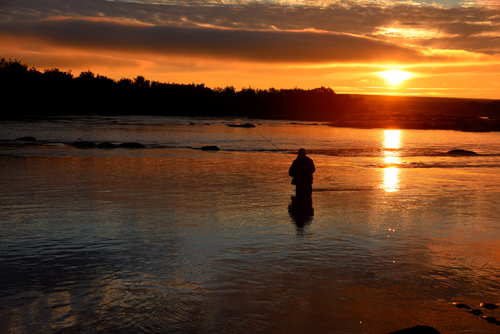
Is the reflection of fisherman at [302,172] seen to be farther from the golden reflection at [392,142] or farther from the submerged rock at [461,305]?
the golden reflection at [392,142]

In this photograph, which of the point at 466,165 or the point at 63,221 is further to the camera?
the point at 466,165

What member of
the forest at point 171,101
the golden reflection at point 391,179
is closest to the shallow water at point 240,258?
the golden reflection at point 391,179

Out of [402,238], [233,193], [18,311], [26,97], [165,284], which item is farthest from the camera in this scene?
[26,97]

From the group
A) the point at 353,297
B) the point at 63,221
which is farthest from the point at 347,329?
the point at 63,221

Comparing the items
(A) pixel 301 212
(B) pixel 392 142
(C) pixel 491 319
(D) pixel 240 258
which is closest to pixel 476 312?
(C) pixel 491 319

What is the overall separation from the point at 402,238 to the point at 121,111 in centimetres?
14099

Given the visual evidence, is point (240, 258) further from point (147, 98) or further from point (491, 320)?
point (147, 98)

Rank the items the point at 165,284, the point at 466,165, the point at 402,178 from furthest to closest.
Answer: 1. the point at 466,165
2. the point at 402,178
3. the point at 165,284

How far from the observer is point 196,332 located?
199 inches

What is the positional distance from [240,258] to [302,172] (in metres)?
5.79

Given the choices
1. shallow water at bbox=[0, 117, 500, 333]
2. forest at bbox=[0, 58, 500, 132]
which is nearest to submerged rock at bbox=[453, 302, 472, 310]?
shallow water at bbox=[0, 117, 500, 333]

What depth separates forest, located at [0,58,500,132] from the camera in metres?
124

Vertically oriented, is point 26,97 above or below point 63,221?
above

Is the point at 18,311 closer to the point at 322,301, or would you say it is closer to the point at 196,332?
the point at 196,332
